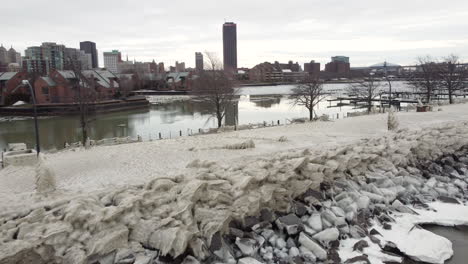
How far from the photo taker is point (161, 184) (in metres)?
9.24

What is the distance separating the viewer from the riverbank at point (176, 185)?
767 cm

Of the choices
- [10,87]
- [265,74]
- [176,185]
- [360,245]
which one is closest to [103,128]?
[176,185]

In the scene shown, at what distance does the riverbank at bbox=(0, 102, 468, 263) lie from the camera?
767cm

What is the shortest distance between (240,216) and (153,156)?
6.03 m

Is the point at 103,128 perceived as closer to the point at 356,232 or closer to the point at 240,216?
the point at 240,216

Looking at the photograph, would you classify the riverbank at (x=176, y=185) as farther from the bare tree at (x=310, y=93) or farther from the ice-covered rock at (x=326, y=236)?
the bare tree at (x=310, y=93)

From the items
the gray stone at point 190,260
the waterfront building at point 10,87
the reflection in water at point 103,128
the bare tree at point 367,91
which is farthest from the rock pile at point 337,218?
the waterfront building at point 10,87

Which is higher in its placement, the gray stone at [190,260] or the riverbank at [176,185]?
the riverbank at [176,185]

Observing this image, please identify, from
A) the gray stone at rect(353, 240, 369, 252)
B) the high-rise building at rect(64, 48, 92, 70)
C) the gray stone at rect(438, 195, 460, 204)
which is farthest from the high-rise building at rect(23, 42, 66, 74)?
the gray stone at rect(353, 240, 369, 252)

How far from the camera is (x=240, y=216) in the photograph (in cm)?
915

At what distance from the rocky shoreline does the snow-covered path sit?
4.41ft

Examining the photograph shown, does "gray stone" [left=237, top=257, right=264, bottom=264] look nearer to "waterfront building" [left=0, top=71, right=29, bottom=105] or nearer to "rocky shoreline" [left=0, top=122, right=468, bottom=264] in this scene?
"rocky shoreline" [left=0, top=122, right=468, bottom=264]

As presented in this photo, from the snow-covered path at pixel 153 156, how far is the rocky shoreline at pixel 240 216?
1344mm

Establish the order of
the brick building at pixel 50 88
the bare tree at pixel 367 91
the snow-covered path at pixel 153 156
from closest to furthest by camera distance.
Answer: the snow-covered path at pixel 153 156
the bare tree at pixel 367 91
the brick building at pixel 50 88
